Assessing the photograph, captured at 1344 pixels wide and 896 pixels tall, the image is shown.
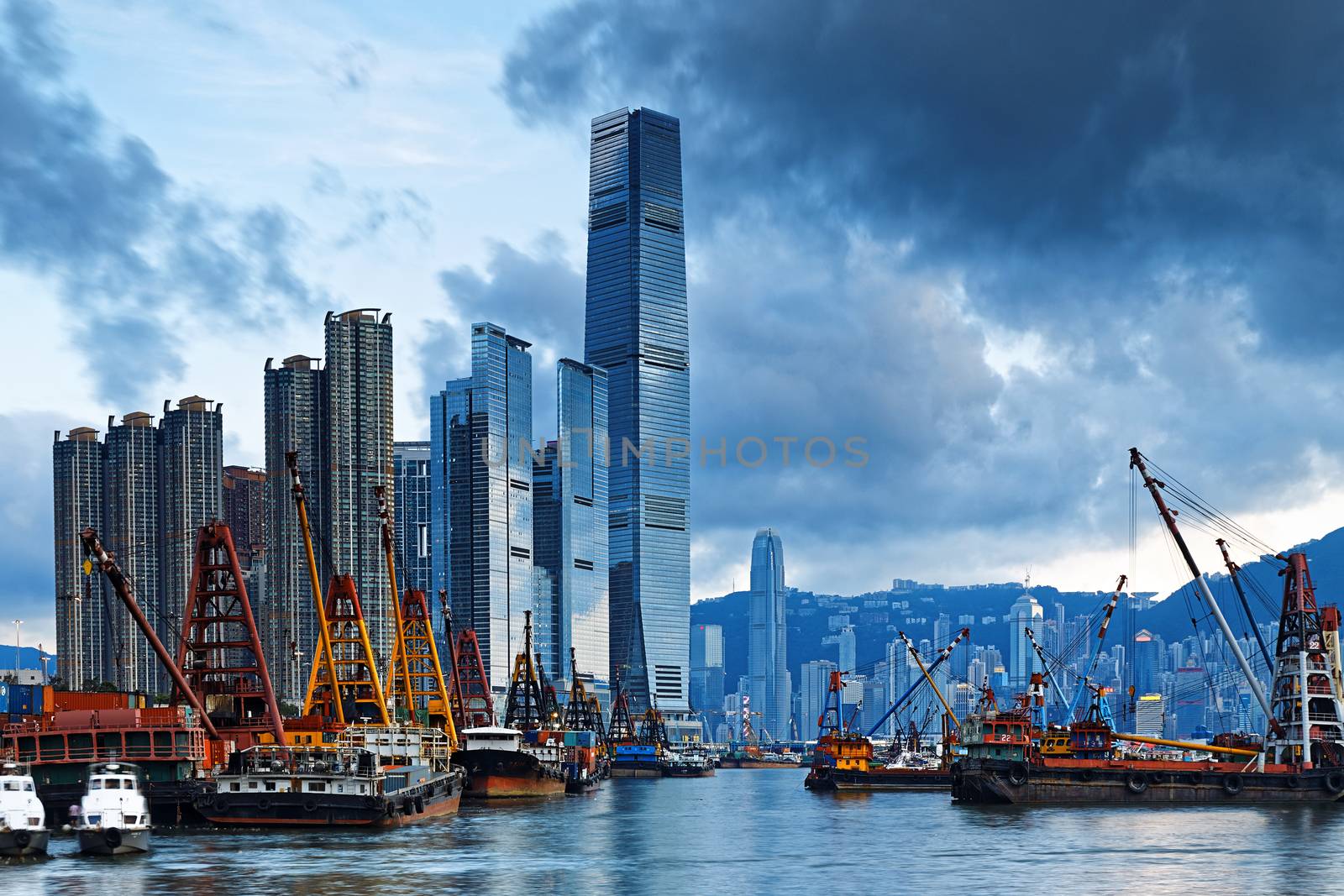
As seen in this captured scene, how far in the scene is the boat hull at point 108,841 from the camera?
92.9 m

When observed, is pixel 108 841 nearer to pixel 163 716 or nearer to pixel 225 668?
pixel 163 716

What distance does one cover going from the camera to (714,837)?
131125mm

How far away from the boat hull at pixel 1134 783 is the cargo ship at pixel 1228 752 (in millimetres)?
81

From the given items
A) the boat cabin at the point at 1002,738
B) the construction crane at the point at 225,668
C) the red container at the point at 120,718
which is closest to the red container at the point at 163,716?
the red container at the point at 120,718

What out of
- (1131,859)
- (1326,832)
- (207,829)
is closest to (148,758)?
(207,829)

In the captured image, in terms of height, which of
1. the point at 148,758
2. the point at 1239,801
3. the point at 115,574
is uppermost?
the point at 115,574

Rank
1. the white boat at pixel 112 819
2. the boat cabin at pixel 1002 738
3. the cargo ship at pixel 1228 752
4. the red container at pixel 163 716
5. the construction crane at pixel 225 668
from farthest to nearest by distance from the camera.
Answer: the boat cabin at pixel 1002 738, the cargo ship at pixel 1228 752, the construction crane at pixel 225 668, the red container at pixel 163 716, the white boat at pixel 112 819

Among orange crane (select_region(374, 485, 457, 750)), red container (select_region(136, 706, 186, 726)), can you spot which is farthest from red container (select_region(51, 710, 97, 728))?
orange crane (select_region(374, 485, 457, 750))

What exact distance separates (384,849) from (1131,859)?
1815 inches

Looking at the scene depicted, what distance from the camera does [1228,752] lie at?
166625 mm

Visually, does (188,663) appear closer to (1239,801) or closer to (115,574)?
(115,574)

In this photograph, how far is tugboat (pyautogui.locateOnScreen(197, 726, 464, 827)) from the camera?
360 ft

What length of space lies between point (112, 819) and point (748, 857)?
41.1 metres

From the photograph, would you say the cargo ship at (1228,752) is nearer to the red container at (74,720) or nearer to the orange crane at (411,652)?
the orange crane at (411,652)
